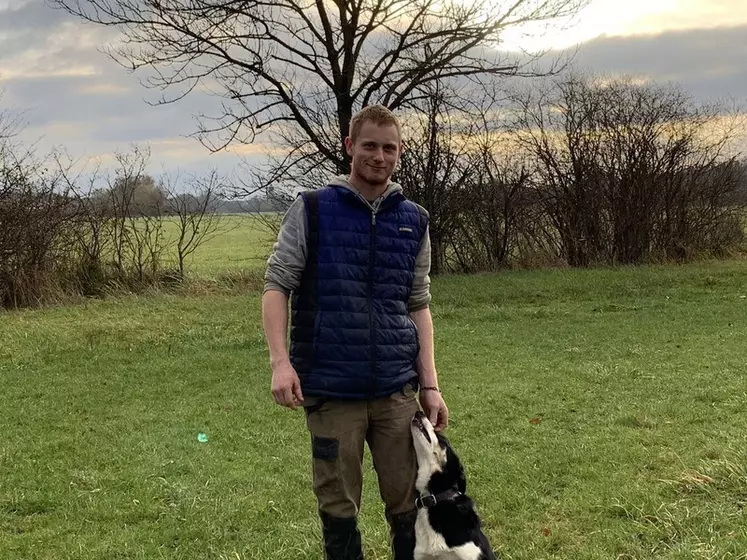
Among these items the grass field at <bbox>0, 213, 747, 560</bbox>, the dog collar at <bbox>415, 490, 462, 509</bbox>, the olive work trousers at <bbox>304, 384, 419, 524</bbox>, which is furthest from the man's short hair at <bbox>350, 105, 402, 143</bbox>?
the grass field at <bbox>0, 213, 747, 560</bbox>

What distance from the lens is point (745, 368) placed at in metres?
6.52

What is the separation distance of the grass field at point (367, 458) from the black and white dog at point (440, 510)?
726 millimetres

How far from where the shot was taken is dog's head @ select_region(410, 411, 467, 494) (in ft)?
8.53

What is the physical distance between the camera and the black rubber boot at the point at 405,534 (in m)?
2.65

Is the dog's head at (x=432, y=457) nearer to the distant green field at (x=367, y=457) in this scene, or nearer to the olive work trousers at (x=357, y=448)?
the olive work trousers at (x=357, y=448)

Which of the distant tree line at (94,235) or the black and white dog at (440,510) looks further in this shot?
the distant tree line at (94,235)

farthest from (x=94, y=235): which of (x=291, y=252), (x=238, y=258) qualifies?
(x=291, y=252)

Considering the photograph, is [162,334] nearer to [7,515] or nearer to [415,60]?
[7,515]

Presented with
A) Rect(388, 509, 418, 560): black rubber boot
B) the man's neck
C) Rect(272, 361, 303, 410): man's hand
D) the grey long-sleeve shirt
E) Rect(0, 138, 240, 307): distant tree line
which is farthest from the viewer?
Rect(0, 138, 240, 307): distant tree line

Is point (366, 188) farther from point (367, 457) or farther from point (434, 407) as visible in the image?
point (367, 457)

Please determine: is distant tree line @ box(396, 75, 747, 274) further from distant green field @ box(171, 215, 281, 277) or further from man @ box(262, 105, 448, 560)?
man @ box(262, 105, 448, 560)

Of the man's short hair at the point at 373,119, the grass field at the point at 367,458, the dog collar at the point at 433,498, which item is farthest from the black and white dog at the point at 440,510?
the man's short hair at the point at 373,119

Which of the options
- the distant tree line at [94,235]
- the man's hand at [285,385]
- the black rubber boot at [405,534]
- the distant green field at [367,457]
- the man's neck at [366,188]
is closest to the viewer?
the man's hand at [285,385]

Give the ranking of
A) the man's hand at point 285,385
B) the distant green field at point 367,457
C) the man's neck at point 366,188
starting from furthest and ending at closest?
the distant green field at point 367,457 < the man's neck at point 366,188 < the man's hand at point 285,385
